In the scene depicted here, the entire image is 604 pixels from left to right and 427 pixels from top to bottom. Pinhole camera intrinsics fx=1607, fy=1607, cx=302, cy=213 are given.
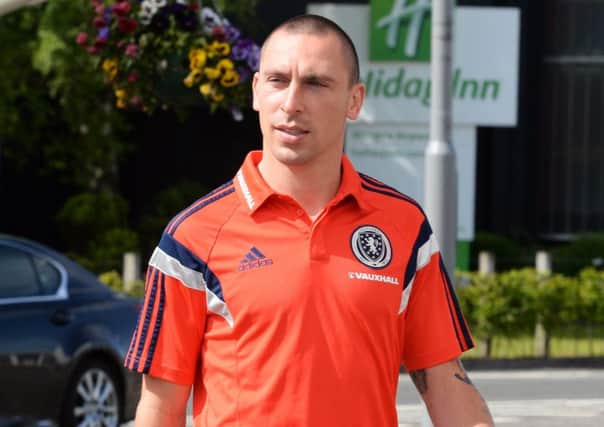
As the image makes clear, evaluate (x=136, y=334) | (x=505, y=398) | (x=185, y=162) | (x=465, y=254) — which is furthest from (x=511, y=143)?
(x=136, y=334)

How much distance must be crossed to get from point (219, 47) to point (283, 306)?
32.8 feet

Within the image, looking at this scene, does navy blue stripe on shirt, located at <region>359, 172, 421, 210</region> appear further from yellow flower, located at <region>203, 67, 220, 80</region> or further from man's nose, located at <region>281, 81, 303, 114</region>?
yellow flower, located at <region>203, 67, 220, 80</region>

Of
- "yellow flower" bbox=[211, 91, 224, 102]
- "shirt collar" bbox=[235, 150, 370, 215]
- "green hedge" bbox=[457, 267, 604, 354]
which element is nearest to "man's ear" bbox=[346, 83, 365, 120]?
"shirt collar" bbox=[235, 150, 370, 215]

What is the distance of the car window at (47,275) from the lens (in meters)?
10.3

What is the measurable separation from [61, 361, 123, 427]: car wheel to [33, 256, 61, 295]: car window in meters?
0.54

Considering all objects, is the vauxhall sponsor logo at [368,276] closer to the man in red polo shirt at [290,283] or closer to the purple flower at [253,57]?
the man in red polo shirt at [290,283]

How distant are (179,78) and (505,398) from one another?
4.15 m

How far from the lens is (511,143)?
90.0 feet

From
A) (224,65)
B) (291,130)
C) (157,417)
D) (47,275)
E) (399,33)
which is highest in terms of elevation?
(399,33)

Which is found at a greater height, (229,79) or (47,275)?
(229,79)

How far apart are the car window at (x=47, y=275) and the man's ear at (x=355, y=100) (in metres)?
6.88

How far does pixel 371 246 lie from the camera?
3498 mm

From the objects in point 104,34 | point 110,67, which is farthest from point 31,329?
point 104,34

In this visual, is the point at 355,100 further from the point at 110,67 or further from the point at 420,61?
the point at 420,61
